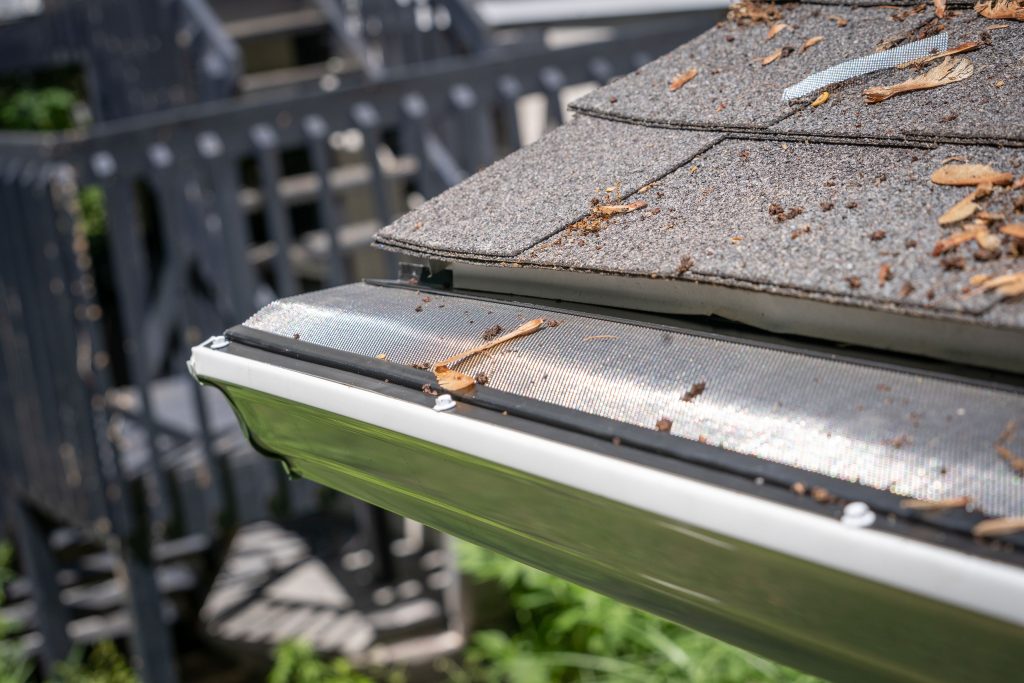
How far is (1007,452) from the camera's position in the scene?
0.75 m

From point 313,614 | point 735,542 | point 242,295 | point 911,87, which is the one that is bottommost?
point 313,614

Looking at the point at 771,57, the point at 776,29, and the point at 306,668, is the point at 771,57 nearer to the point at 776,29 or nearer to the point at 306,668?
the point at 776,29

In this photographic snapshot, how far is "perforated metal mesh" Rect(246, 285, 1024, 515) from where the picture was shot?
772 mm

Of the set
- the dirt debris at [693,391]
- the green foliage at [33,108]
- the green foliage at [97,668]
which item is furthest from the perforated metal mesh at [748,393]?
the green foliage at [33,108]

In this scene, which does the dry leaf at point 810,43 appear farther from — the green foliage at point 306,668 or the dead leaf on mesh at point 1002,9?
the green foliage at point 306,668

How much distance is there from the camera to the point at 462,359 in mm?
1095

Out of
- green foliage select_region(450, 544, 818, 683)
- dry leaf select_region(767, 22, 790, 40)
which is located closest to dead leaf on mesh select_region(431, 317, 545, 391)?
dry leaf select_region(767, 22, 790, 40)

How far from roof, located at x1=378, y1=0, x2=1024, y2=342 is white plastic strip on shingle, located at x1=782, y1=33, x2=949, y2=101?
15 mm

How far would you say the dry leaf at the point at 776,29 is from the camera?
1462 mm

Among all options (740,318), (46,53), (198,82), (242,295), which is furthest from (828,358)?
(46,53)

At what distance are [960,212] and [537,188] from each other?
0.53m

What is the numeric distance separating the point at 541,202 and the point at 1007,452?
2.12 ft

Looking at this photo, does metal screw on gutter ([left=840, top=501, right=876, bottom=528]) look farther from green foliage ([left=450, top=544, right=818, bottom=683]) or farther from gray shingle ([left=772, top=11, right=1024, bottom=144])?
green foliage ([left=450, top=544, right=818, bottom=683])

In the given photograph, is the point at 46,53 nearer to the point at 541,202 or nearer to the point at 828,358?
the point at 541,202
